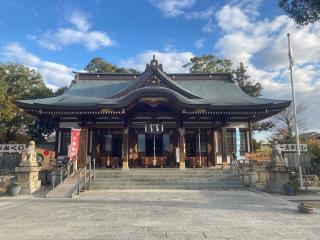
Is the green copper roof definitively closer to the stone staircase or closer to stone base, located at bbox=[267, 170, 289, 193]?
the stone staircase

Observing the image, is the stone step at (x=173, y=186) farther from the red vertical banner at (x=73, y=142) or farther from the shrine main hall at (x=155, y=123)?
the shrine main hall at (x=155, y=123)

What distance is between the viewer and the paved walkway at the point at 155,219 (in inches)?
242

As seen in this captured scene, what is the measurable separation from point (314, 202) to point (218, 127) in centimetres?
927

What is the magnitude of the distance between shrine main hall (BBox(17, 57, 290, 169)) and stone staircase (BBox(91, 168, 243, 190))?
6.37 feet

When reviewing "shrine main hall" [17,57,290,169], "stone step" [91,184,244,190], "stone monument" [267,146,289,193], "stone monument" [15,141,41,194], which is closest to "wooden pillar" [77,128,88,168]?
"shrine main hall" [17,57,290,169]

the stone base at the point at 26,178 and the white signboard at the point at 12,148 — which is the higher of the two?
the white signboard at the point at 12,148

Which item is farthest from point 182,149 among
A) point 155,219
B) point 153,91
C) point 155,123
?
point 155,219

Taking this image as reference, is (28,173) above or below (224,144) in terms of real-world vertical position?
below

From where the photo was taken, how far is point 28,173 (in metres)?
13.2

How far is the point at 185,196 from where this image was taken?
1170 cm

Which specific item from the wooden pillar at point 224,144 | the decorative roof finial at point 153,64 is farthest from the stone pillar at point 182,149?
the decorative roof finial at point 153,64

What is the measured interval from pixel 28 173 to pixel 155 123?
875 centimetres

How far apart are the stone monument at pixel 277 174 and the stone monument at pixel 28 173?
1182cm

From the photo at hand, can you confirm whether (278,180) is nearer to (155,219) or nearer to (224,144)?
(224,144)
